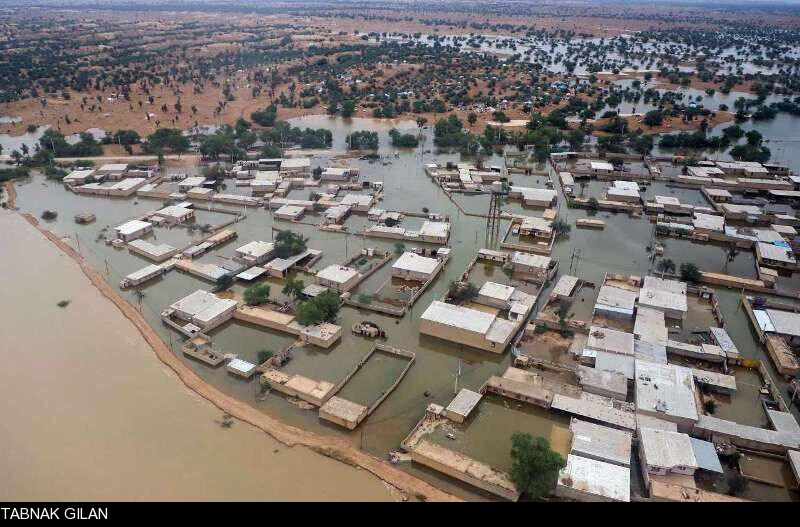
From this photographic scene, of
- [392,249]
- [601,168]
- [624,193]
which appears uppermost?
[601,168]

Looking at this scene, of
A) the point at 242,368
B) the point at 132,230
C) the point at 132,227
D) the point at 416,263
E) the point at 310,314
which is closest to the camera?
the point at 242,368

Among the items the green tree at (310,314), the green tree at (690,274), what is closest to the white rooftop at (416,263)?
the green tree at (310,314)

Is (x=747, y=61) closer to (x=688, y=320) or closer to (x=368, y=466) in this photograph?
(x=688, y=320)

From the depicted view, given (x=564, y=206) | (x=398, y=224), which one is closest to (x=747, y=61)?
(x=564, y=206)

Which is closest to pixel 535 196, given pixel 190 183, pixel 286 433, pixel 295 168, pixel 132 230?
pixel 295 168

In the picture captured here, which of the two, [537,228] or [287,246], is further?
[537,228]

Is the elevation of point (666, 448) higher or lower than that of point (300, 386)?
Answer: higher

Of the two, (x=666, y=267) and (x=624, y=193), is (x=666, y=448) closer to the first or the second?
(x=666, y=267)

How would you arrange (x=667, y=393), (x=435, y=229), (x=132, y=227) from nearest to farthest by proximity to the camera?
1. (x=667, y=393)
2. (x=435, y=229)
3. (x=132, y=227)
